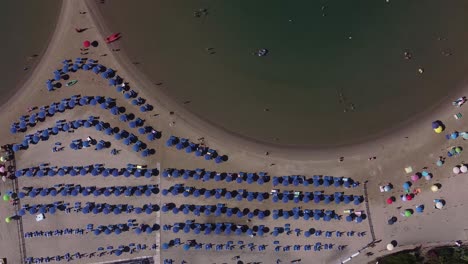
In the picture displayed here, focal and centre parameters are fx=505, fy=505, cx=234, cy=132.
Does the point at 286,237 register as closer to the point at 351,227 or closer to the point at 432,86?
the point at 351,227

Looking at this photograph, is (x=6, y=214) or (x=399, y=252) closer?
(x=399, y=252)

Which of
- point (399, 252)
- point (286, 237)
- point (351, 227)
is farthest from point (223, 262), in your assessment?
point (399, 252)

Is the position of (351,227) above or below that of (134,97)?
below

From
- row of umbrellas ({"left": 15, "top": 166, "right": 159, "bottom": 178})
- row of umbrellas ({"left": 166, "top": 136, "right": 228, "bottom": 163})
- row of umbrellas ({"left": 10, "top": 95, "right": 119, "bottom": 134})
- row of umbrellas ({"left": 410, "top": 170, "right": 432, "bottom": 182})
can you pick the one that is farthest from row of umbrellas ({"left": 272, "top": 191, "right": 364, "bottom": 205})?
row of umbrellas ({"left": 10, "top": 95, "right": 119, "bottom": 134})

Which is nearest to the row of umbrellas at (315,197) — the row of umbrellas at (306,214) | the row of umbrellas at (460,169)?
the row of umbrellas at (306,214)

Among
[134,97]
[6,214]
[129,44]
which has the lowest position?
[6,214]

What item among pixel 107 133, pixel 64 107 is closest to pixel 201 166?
pixel 107 133

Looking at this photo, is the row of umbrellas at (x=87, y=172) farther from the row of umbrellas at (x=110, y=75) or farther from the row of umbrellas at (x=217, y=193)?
the row of umbrellas at (x=110, y=75)
